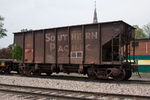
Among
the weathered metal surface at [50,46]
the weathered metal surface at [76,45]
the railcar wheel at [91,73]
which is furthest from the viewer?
the weathered metal surface at [50,46]

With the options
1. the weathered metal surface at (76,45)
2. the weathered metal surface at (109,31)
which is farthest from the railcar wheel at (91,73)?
the weathered metal surface at (109,31)

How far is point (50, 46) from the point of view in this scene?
518 inches

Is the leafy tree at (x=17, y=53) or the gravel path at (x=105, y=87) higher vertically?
the leafy tree at (x=17, y=53)

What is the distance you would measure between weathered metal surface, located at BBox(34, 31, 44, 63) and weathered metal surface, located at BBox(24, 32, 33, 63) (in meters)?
0.52

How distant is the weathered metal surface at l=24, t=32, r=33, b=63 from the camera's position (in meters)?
14.1

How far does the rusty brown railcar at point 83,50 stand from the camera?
10758 millimetres

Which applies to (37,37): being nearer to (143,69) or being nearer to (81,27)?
(81,27)

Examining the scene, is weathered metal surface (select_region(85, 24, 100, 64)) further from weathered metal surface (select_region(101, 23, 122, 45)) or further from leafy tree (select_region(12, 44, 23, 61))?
leafy tree (select_region(12, 44, 23, 61))

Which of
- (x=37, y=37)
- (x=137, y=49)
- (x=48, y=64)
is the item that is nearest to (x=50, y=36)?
(x=37, y=37)

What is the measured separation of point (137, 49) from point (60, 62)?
12.0 m

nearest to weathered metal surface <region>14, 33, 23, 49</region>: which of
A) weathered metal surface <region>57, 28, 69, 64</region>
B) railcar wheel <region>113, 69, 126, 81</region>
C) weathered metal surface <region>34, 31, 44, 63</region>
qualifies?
weathered metal surface <region>34, 31, 44, 63</region>

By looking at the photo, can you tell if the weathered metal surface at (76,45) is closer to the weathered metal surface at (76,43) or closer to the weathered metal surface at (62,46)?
the weathered metal surface at (76,43)

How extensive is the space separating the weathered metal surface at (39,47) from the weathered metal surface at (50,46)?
0.42 m

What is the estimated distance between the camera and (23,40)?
1463 centimetres
